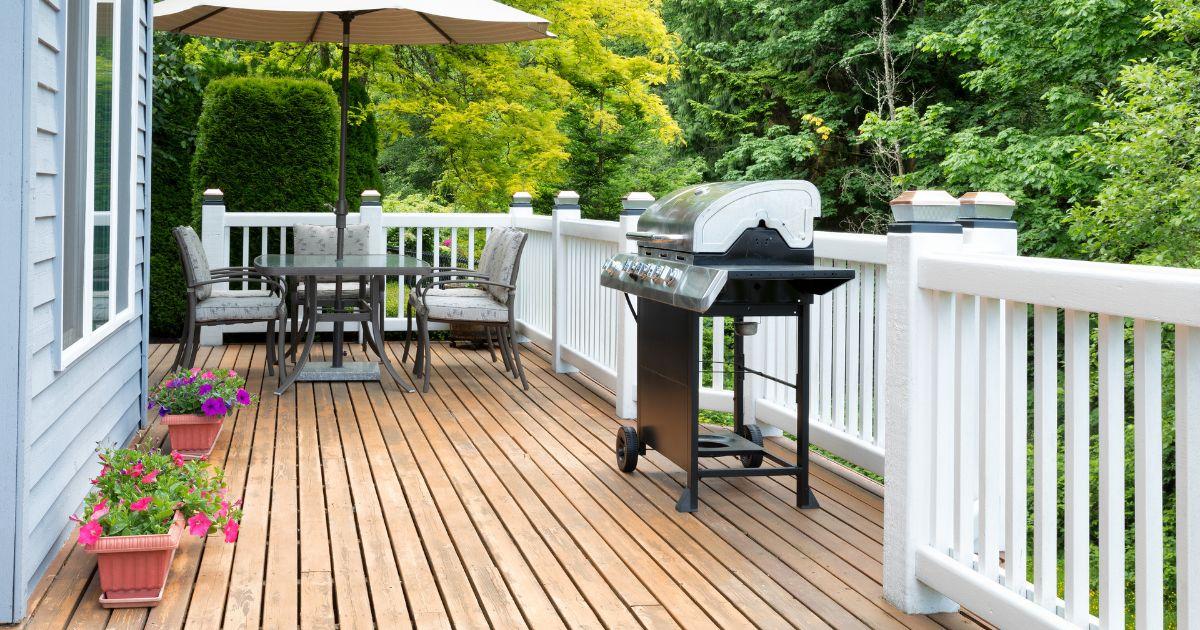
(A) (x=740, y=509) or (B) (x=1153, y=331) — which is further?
(A) (x=740, y=509)

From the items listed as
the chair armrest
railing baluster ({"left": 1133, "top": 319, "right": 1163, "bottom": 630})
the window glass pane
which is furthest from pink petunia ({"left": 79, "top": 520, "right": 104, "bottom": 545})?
the chair armrest

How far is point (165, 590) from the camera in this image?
3037 millimetres

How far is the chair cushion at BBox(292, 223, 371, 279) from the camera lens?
785 cm

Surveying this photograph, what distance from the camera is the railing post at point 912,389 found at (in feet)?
9.41

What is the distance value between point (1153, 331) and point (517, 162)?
13.2 meters

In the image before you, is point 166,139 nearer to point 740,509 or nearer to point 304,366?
point 304,366

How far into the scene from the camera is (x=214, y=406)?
4.64 m

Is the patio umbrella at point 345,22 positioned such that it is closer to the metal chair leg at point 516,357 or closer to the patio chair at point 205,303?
the patio chair at point 205,303

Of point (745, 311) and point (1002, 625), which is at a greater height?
point (745, 311)

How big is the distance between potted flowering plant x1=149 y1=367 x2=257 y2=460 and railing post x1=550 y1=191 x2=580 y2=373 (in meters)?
2.72

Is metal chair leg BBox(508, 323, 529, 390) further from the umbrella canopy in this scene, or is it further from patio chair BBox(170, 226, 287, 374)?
the umbrella canopy

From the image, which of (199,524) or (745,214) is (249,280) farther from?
(745,214)

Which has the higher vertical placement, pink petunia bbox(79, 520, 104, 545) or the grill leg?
the grill leg

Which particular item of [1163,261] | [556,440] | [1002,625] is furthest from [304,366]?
[1163,261]
